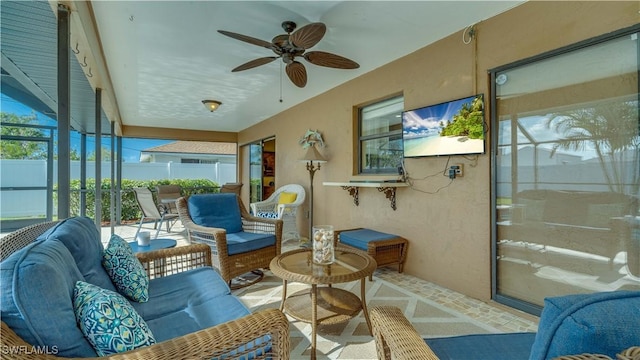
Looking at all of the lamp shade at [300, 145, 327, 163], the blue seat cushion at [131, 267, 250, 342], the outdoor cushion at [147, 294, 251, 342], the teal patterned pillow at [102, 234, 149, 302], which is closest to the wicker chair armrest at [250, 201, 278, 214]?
the lamp shade at [300, 145, 327, 163]

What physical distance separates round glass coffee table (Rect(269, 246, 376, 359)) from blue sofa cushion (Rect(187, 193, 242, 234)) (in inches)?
49.9

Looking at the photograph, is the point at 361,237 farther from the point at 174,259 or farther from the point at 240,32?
the point at 240,32

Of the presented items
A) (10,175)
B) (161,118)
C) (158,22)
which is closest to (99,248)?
(158,22)

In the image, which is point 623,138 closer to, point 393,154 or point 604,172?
point 604,172

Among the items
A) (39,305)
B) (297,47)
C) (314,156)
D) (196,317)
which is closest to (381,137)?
(314,156)

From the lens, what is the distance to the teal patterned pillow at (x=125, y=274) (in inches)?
62.5

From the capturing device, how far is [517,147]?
2.41 meters

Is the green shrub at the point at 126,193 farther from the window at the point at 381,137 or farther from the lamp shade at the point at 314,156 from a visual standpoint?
the window at the point at 381,137

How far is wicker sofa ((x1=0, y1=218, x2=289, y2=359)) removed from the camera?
844 mm

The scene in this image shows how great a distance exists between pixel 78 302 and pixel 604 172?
9.53ft

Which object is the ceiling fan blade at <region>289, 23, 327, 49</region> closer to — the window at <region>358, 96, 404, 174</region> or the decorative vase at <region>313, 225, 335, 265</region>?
the decorative vase at <region>313, 225, 335, 265</region>

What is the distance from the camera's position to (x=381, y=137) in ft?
12.6

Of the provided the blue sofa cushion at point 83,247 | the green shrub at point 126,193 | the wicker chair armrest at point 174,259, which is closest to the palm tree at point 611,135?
the wicker chair armrest at point 174,259

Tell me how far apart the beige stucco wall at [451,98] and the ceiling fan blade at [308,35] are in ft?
3.89
